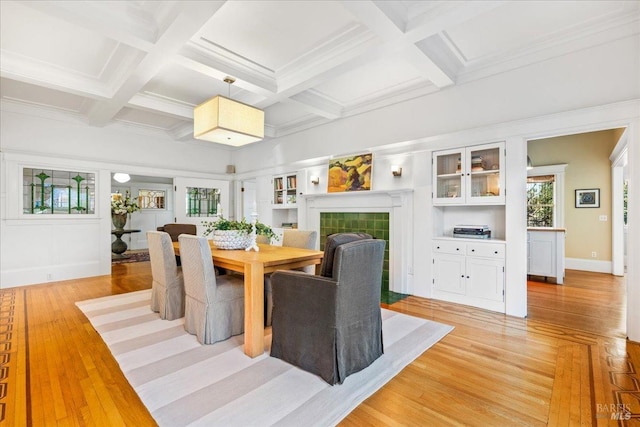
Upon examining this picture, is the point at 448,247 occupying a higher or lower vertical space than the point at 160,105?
lower

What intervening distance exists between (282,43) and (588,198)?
641 centimetres

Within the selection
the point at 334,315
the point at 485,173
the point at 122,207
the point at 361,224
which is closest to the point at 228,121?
the point at 334,315

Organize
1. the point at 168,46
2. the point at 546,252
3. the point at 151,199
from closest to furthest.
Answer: the point at 168,46 → the point at 546,252 → the point at 151,199

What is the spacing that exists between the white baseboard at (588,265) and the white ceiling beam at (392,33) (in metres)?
5.05

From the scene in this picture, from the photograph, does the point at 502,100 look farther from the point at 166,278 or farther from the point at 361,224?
the point at 166,278

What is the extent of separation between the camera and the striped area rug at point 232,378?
169 cm

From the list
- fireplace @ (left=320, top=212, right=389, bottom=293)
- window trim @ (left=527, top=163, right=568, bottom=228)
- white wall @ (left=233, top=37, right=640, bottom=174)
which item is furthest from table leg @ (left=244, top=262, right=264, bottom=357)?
window trim @ (left=527, top=163, right=568, bottom=228)

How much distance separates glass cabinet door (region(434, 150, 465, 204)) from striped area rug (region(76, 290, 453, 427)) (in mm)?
1652

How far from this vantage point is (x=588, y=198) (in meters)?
5.84

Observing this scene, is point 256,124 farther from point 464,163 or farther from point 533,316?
point 533,316

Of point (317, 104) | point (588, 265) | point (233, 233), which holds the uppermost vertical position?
point (317, 104)

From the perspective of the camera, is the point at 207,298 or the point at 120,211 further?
the point at 120,211

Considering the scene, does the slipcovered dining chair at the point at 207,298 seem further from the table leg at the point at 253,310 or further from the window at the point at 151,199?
the window at the point at 151,199

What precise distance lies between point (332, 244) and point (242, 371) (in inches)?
43.3
